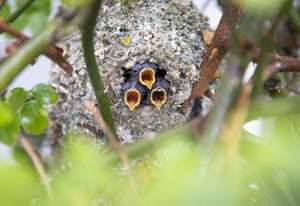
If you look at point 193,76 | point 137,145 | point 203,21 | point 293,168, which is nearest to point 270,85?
point 193,76

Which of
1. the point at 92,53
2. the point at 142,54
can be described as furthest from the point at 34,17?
the point at 92,53

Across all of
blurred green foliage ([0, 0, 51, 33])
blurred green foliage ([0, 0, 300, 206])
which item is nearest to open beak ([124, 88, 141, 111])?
blurred green foliage ([0, 0, 51, 33])

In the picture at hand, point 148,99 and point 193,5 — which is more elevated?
point 193,5

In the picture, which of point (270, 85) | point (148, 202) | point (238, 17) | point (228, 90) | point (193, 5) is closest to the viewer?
point (148, 202)

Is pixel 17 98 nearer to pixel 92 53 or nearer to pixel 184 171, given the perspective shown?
pixel 92 53

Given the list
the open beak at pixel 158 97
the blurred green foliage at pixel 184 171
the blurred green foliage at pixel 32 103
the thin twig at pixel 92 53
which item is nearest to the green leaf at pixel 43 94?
the blurred green foliage at pixel 32 103

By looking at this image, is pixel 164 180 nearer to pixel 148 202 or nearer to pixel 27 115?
pixel 148 202

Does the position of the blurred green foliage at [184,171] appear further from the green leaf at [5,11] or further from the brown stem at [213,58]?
the green leaf at [5,11]
